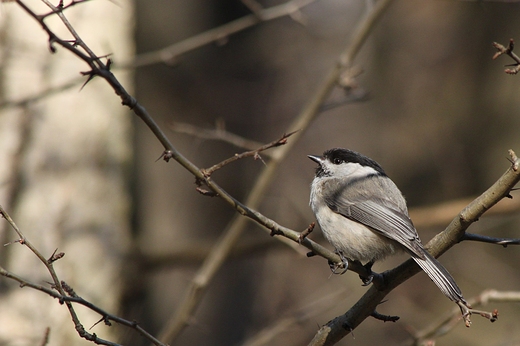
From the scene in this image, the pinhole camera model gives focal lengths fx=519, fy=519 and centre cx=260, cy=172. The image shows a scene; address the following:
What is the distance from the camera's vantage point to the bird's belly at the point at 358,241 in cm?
308

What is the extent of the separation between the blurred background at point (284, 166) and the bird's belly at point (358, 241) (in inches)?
21.3

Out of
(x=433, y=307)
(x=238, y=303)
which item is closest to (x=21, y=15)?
(x=238, y=303)

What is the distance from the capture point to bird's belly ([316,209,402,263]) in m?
3.08

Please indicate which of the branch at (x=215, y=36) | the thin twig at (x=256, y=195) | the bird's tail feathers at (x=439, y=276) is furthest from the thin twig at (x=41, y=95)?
the bird's tail feathers at (x=439, y=276)

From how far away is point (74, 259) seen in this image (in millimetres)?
3609

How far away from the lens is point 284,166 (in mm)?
10914

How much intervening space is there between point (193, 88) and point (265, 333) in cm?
292

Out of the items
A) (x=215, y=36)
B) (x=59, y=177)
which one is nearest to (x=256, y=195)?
(x=215, y=36)

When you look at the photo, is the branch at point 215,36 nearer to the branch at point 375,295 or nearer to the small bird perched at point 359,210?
Answer: the small bird perched at point 359,210

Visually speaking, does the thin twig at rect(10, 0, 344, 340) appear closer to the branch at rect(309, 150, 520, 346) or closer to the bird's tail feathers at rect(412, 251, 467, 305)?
the branch at rect(309, 150, 520, 346)

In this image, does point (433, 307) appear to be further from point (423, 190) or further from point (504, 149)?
point (504, 149)

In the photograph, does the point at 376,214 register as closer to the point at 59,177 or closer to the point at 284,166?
the point at 59,177

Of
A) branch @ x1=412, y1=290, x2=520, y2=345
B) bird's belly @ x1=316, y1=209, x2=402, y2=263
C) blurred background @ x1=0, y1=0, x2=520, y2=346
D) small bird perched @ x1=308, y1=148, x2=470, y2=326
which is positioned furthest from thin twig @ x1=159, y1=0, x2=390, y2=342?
branch @ x1=412, y1=290, x2=520, y2=345

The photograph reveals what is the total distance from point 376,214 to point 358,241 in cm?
23
